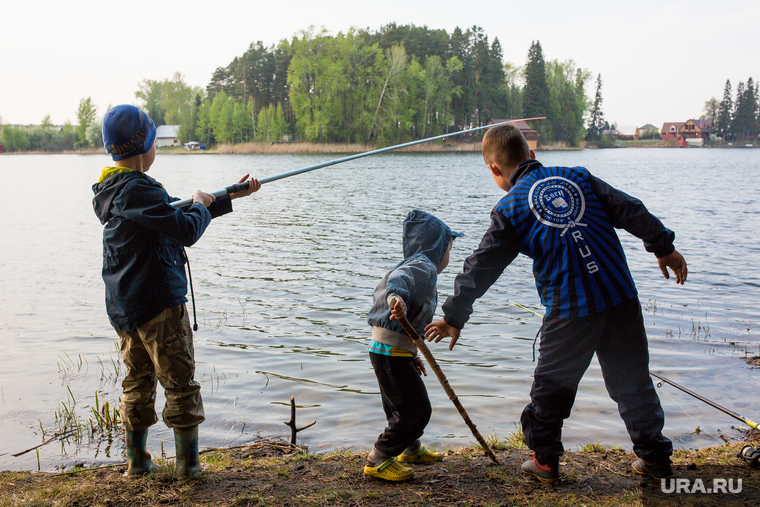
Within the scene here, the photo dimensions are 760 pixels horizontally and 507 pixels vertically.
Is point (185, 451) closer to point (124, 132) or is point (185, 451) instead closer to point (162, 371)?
point (162, 371)

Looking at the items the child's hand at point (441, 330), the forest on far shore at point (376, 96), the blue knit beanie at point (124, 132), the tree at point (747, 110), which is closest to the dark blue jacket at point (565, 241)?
the child's hand at point (441, 330)

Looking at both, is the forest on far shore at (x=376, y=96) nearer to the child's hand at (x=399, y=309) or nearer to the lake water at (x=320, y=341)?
the lake water at (x=320, y=341)

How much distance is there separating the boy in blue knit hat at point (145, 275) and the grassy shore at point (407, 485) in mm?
288

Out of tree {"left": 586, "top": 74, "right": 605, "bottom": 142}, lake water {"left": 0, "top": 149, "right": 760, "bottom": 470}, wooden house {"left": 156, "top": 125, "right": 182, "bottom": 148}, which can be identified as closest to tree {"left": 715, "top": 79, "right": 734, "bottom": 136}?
tree {"left": 586, "top": 74, "right": 605, "bottom": 142}

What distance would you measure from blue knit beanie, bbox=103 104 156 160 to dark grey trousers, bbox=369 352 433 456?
5.94ft

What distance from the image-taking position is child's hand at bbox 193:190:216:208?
10.5ft

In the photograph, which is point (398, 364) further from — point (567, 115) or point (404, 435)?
point (567, 115)

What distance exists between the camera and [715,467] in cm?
310

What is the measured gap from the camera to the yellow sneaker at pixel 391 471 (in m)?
3.10

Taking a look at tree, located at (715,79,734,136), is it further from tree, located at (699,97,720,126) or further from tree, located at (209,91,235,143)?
tree, located at (209,91,235,143)

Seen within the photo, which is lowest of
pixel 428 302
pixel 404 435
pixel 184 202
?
pixel 404 435

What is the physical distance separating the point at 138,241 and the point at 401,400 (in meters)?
1.72

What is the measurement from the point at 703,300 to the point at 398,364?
752cm

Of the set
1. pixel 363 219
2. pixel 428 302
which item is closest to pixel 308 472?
pixel 428 302
